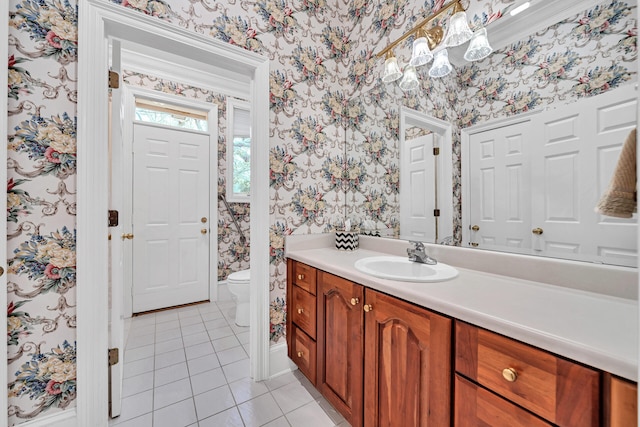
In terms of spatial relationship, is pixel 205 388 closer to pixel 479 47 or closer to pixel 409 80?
pixel 409 80

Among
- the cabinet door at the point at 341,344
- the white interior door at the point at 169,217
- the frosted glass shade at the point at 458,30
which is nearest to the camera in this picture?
the cabinet door at the point at 341,344

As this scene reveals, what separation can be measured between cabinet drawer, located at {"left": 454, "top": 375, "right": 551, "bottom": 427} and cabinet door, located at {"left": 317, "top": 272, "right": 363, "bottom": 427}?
0.42 m

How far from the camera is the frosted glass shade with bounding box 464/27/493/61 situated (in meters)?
1.16

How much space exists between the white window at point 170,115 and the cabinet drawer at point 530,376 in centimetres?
314

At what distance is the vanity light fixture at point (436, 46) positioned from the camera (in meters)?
1.19

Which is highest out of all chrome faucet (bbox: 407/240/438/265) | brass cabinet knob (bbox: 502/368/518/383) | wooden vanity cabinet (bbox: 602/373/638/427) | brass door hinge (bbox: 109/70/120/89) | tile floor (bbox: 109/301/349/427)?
brass door hinge (bbox: 109/70/120/89)

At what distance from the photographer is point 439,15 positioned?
1.36m

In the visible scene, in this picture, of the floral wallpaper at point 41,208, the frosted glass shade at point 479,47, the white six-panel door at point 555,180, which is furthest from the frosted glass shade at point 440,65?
the floral wallpaper at point 41,208

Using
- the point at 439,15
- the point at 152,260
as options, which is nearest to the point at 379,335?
the point at 439,15

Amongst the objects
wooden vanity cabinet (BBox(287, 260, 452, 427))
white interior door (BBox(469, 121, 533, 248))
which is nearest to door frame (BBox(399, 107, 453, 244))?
white interior door (BBox(469, 121, 533, 248))

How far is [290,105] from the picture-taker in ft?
5.58

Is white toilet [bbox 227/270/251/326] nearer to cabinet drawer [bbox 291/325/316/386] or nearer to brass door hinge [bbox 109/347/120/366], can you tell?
cabinet drawer [bbox 291/325/316/386]

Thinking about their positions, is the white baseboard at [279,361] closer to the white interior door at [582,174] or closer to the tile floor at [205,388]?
the tile floor at [205,388]

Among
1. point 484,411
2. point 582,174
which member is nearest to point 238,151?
point 582,174
